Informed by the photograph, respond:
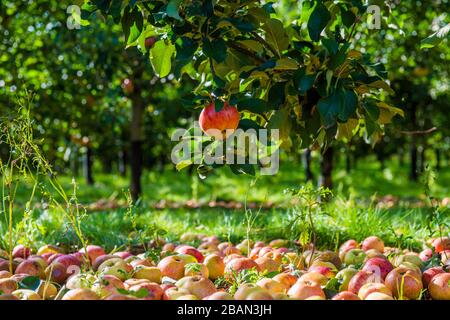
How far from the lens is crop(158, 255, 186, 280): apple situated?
6.69 feet

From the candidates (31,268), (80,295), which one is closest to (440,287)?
(80,295)

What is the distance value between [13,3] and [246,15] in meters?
4.64

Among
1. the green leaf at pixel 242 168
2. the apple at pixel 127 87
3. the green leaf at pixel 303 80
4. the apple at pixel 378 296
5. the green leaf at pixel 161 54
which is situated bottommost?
the apple at pixel 378 296

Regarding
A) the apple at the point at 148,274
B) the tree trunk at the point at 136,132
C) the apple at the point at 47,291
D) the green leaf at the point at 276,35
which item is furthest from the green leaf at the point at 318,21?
the tree trunk at the point at 136,132

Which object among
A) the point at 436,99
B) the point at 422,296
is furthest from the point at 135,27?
the point at 436,99

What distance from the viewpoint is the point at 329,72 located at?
1.75m

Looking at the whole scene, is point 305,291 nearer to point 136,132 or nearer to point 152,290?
point 152,290

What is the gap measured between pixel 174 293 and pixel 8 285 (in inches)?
24.1

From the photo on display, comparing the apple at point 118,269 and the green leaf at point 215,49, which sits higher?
the green leaf at point 215,49

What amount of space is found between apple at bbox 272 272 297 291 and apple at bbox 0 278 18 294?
3.01 ft

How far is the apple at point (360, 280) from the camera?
1.78 m

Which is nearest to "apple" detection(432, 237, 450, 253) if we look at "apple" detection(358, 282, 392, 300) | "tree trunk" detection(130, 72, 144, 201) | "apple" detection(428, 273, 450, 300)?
"apple" detection(428, 273, 450, 300)

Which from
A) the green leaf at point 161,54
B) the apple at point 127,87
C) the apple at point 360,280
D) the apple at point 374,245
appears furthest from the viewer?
the apple at point 127,87

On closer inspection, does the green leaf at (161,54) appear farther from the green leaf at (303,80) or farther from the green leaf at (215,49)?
the green leaf at (303,80)
